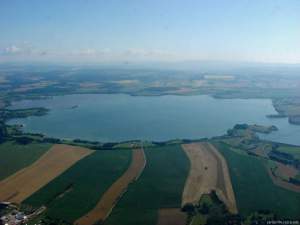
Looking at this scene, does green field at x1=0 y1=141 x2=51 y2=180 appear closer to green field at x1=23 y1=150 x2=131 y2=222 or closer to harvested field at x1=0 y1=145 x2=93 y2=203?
harvested field at x1=0 y1=145 x2=93 y2=203

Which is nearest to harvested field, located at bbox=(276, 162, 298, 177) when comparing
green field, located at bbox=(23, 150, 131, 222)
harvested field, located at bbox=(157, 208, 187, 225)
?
harvested field, located at bbox=(157, 208, 187, 225)

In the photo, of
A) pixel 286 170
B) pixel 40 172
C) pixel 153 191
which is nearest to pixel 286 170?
pixel 286 170

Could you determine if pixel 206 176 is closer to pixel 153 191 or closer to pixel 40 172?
pixel 153 191

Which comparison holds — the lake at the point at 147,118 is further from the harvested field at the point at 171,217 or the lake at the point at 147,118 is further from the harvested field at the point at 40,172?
the harvested field at the point at 171,217

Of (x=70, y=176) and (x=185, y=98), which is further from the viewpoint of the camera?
(x=185, y=98)

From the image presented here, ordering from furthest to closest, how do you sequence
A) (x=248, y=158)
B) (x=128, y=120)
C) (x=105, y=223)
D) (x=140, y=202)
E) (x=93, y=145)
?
(x=128, y=120)
(x=93, y=145)
(x=248, y=158)
(x=140, y=202)
(x=105, y=223)

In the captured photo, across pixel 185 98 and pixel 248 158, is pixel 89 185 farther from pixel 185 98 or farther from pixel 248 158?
pixel 185 98

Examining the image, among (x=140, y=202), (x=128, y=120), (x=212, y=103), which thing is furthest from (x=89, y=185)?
(x=212, y=103)
